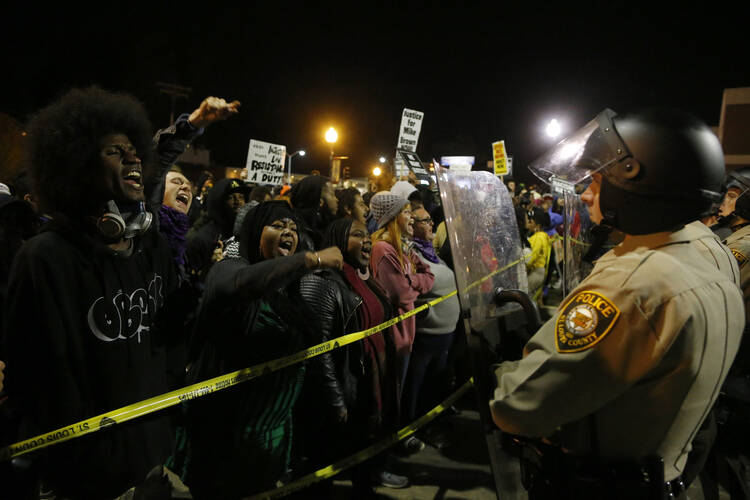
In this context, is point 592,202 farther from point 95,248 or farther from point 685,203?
point 95,248

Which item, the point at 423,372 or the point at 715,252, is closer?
the point at 715,252

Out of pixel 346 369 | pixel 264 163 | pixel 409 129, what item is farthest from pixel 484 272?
pixel 409 129

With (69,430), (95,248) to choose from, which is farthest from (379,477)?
(95,248)

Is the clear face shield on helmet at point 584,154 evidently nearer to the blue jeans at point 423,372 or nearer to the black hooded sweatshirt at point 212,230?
the blue jeans at point 423,372


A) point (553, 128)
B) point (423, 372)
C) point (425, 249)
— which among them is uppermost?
point (553, 128)

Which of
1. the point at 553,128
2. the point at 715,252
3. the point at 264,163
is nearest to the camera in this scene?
the point at 715,252

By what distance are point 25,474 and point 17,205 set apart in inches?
93.1

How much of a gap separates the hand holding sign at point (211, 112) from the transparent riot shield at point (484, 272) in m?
1.45

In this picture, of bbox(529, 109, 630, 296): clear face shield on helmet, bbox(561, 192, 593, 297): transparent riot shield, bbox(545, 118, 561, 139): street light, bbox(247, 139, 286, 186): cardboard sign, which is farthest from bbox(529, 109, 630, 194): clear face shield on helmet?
bbox(545, 118, 561, 139): street light

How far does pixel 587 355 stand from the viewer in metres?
1.51

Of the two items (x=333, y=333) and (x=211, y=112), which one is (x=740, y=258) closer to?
(x=333, y=333)

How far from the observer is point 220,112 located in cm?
265

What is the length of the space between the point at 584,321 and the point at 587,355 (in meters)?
0.12

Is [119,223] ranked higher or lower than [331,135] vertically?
lower
